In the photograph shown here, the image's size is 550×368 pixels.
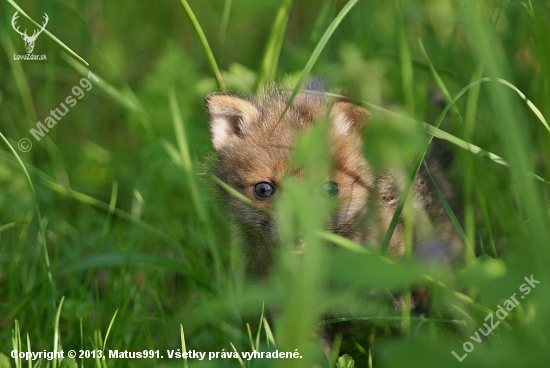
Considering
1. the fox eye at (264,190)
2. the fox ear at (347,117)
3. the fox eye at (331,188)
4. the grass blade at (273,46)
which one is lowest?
the fox eye at (331,188)

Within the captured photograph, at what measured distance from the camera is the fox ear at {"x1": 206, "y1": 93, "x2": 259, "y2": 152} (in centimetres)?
260

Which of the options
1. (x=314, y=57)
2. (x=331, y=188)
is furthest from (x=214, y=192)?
(x=314, y=57)

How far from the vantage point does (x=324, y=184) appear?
227cm

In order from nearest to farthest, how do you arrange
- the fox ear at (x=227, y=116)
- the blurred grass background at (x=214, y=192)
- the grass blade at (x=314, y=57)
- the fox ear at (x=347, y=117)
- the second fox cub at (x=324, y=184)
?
the blurred grass background at (x=214, y=192) < the grass blade at (x=314, y=57) < the fox ear at (x=347, y=117) < the second fox cub at (x=324, y=184) < the fox ear at (x=227, y=116)

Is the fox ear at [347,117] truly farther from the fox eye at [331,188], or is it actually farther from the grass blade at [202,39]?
the grass blade at [202,39]

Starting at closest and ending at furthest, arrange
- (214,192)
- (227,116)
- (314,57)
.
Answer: (314,57)
(227,116)
(214,192)

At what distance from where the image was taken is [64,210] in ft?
12.3

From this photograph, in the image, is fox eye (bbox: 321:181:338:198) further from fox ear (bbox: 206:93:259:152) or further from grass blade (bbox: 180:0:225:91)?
grass blade (bbox: 180:0:225:91)

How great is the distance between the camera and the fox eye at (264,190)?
7.98ft

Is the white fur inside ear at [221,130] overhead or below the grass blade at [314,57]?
overhead

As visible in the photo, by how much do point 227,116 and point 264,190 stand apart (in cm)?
49

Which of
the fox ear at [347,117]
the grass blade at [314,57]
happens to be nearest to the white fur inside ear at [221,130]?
the fox ear at [347,117]

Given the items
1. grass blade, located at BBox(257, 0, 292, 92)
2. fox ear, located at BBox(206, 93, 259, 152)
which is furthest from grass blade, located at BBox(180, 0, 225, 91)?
grass blade, located at BBox(257, 0, 292, 92)

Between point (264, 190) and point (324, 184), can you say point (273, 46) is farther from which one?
point (324, 184)
